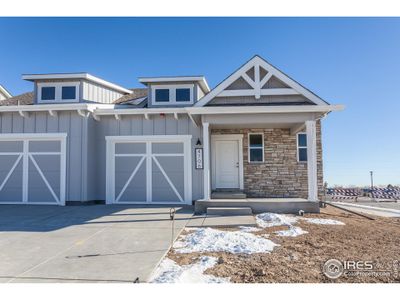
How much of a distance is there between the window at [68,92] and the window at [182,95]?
4.54 metres

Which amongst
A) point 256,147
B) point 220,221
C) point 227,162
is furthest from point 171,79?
point 220,221

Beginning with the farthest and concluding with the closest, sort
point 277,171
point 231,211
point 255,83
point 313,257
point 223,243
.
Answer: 1. point 277,171
2. point 255,83
3. point 231,211
4. point 223,243
5. point 313,257

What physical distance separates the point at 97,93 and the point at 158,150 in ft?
16.1

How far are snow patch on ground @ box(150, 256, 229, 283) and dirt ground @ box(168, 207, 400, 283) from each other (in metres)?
0.12

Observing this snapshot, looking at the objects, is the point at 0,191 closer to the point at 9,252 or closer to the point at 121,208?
the point at 121,208

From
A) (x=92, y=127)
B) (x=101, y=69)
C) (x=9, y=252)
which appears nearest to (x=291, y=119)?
(x=92, y=127)

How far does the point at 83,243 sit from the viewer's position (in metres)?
5.55

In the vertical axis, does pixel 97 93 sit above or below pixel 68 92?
above

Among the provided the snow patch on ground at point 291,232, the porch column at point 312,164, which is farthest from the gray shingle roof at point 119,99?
the snow patch on ground at point 291,232

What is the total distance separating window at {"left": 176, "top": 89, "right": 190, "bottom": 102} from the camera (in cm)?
1293

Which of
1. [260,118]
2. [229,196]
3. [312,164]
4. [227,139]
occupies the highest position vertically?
[260,118]

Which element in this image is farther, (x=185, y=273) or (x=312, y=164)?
(x=312, y=164)

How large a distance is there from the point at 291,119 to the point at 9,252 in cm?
801

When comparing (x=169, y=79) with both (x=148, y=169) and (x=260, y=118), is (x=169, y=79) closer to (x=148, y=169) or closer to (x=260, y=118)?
(x=148, y=169)
